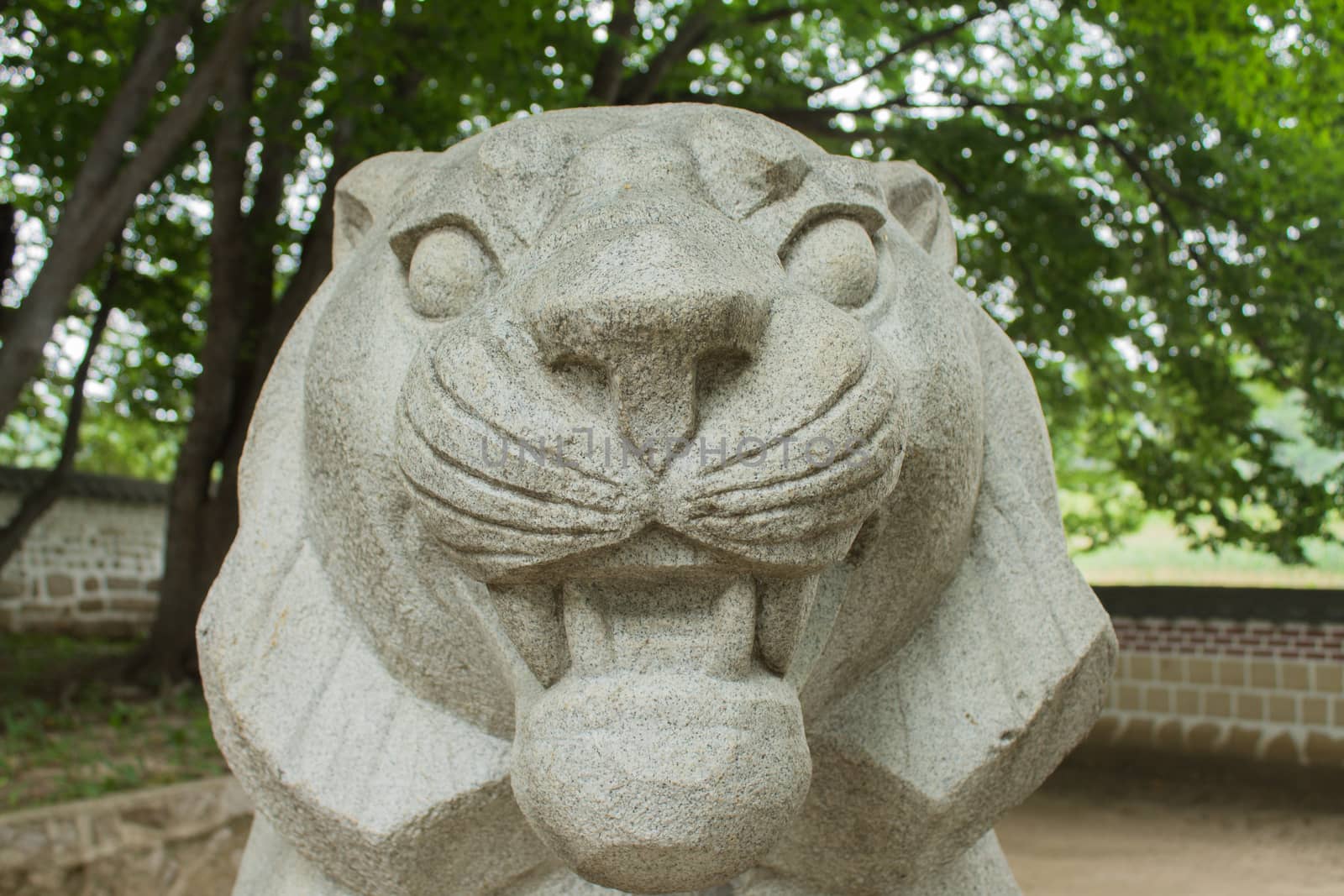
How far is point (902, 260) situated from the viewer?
5.23 ft

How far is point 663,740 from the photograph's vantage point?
1.17 m

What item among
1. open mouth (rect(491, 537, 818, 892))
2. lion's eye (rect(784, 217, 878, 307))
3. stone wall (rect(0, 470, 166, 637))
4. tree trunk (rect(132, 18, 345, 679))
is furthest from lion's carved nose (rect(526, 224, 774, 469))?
stone wall (rect(0, 470, 166, 637))

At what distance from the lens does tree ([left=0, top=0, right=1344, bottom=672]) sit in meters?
5.70

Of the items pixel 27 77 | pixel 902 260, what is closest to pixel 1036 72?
pixel 27 77

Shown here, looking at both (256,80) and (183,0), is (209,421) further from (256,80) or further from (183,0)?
(183,0)

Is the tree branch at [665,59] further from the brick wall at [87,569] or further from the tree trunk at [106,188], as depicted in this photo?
the brick wall at [87,569]

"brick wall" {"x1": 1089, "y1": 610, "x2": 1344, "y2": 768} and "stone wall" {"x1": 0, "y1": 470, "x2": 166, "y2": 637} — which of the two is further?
"stone wall" {"x1": 0, "y1": 470, "x2": 166, "y2": 637}

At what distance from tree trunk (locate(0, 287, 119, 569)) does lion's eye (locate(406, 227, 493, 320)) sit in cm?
565

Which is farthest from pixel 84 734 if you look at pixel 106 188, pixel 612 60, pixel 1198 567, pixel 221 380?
pixel 1198 567

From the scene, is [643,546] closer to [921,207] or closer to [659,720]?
[659,720]

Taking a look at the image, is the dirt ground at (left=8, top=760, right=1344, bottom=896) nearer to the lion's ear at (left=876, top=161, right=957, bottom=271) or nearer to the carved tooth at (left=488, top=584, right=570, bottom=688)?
the carved tooth at (left=488, top=584, right=570, bottom=688)

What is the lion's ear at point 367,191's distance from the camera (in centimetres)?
178

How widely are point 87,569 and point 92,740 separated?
562 centimetres

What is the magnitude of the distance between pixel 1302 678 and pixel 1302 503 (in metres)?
1.15
